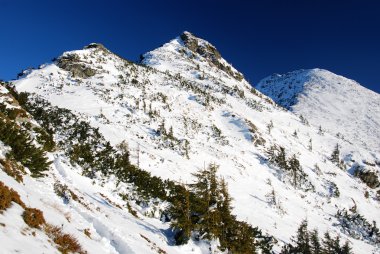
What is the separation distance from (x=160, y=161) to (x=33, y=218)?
175ft

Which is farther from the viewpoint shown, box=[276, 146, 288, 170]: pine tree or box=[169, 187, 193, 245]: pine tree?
box=[276, 146, 288, 170]: pine tree

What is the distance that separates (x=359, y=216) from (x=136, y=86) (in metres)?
67.9

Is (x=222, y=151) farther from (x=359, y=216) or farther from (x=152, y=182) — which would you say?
(x=152, y=182)

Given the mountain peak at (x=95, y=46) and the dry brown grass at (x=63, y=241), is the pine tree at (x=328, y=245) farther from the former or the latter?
the mountain peak at (x=95, y=46)

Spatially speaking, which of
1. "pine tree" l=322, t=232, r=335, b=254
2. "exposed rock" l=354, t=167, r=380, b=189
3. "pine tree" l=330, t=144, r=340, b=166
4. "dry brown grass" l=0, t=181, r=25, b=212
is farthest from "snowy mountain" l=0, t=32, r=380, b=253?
"pine tree" l=322, t=232, r=335, b=254

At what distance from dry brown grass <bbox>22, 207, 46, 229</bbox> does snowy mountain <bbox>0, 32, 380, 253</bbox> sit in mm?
236

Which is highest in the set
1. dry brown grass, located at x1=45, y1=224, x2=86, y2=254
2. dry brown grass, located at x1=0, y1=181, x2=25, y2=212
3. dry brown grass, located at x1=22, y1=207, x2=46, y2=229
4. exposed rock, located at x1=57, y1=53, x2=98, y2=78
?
exposed rock, located at x1=57, y1=53, x2=98, y2=78

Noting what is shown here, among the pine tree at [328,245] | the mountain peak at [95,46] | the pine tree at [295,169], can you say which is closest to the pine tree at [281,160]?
the pine tree at [295,169]

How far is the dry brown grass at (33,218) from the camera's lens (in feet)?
33.7

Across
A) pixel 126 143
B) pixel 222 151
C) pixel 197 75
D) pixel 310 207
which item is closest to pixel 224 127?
pixel 222 151

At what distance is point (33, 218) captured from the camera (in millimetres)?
10516

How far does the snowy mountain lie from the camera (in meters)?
18.6

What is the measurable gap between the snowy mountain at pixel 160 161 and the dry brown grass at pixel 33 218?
24 cm

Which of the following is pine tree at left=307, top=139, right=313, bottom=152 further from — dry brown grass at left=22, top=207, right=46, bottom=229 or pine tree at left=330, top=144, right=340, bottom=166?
dry brown grass at left=22, top=207, right=46, bottom=229
